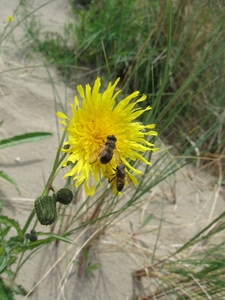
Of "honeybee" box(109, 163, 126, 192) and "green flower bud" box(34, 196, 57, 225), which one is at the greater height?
"honeybee" box(109, 163, 126, 192)

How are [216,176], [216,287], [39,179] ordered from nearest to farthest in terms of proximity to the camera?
[216,287], [39,179], [216,176]

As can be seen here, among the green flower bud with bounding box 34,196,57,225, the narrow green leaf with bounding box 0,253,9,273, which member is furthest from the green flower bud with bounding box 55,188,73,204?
the narrow green leaf with bounding box 0,253,9,273

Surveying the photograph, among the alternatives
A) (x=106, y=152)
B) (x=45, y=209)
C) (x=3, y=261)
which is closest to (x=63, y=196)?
(x=45, y=209)

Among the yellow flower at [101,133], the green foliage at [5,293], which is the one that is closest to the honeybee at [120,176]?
the yellow flower at [101,133]

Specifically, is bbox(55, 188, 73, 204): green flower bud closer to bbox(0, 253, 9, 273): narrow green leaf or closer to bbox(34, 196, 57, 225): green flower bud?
bbox(34, 196, 57, 225): green flower bud

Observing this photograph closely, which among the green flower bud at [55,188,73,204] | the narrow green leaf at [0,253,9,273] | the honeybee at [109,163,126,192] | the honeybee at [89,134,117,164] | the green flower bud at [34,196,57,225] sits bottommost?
the narrow green leaf at [0,253,9,273]

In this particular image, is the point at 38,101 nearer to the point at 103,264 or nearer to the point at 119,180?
the point at 103,264

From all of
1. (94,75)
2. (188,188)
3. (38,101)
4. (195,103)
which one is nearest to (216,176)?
(188,188)
